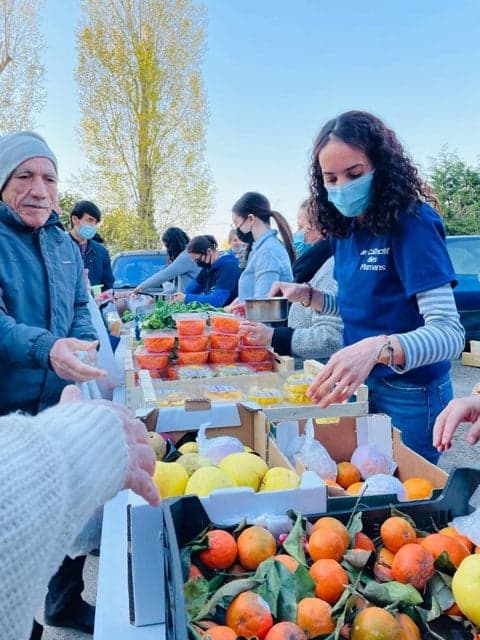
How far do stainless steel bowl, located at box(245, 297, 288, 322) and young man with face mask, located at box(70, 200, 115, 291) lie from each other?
2.92 metres

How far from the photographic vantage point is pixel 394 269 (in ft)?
5.34

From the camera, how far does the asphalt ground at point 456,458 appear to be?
2287 millimetres

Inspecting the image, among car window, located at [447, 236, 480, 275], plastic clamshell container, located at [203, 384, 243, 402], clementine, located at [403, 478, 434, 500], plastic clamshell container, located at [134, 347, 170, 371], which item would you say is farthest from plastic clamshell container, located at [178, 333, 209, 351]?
car window, located at [447, 236, 480, 275]

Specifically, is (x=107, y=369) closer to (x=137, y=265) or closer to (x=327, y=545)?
(x=327, y=545)

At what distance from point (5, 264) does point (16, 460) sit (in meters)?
1.52

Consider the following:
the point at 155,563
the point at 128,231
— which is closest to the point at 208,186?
the point at 128,231

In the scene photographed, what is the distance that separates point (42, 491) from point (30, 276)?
1574 millimetres

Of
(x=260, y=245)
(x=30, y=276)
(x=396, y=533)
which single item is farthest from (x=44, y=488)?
(x=260, y=245)

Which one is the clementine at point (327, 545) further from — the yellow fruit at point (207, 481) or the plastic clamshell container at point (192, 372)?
the plastic clamshell container at point (192, 372)

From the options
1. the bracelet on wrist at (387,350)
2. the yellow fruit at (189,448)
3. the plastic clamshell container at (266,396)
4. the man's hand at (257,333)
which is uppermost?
the bracelet on wrist at (387,350)

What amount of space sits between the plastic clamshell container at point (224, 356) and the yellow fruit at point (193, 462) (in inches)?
52.6

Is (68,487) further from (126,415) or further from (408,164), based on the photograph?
(408,164)

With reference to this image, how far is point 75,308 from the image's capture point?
232 cm

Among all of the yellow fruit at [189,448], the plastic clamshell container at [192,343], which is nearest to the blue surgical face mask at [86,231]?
the plastic clamshell container at [192,343]
